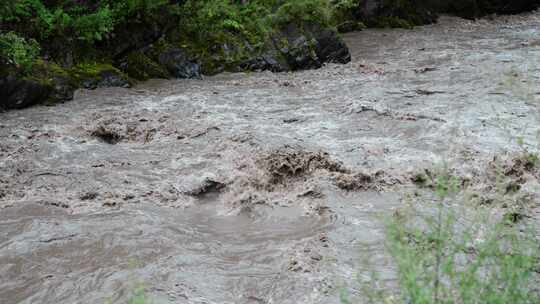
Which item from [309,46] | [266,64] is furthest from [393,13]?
[266,64]

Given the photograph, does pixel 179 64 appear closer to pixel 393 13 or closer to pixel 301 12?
pixel 301 12

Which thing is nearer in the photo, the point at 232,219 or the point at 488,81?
the point at 232,219

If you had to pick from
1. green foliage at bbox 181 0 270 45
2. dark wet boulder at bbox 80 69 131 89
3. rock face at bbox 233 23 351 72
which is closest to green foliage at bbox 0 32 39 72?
dark wet boulder at bbox 80 69 131 89

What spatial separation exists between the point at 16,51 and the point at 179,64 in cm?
376

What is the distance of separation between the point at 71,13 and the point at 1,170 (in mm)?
5842

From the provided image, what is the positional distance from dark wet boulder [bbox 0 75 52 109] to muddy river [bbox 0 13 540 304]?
444 mm

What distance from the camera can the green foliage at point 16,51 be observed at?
970cm

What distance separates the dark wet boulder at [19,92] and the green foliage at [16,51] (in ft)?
0.94

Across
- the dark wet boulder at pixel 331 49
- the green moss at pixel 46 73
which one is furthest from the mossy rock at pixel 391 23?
the green moss at pixel 46 73

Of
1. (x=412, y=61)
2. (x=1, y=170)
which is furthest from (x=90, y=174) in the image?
(x=412, y=61)

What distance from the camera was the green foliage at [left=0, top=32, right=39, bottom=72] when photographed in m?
9.70

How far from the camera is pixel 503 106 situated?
893 cm

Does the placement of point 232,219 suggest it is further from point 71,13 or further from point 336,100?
point 71,13

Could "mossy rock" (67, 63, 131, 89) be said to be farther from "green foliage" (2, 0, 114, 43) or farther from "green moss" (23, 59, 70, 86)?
"green foliage" (2, 0, 114, 43)
